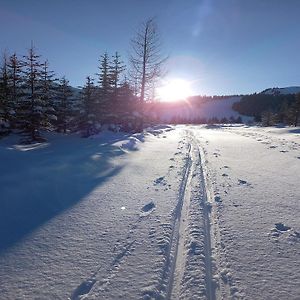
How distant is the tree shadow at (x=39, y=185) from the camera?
222 inches

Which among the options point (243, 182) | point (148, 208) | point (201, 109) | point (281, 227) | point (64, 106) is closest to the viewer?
point (281, 227)

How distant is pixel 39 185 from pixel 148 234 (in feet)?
13.0

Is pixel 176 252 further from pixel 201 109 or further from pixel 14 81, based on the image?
pixel 201 109

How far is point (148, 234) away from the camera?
16.7 feet

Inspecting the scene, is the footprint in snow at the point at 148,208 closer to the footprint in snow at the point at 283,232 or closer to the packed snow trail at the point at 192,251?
the packed snow trail at the point at 192,251

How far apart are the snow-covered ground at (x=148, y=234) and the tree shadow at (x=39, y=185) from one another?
0.08ft

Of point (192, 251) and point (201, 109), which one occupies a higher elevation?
point (201, 109)

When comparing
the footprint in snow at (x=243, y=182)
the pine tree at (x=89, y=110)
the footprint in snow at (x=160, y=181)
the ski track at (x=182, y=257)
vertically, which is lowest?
the ski track at (x=182, y=257)

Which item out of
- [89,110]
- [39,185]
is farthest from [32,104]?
[39,185]

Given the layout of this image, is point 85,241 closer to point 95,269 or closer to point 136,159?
point 95,269

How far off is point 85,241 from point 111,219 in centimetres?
101

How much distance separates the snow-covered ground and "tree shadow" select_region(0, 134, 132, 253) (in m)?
0.03

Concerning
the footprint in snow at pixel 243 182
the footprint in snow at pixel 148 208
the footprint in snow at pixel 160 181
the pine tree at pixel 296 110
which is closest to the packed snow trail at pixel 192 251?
the footprint in snow at pixel 148 208

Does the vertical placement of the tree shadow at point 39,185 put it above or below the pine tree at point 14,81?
below
